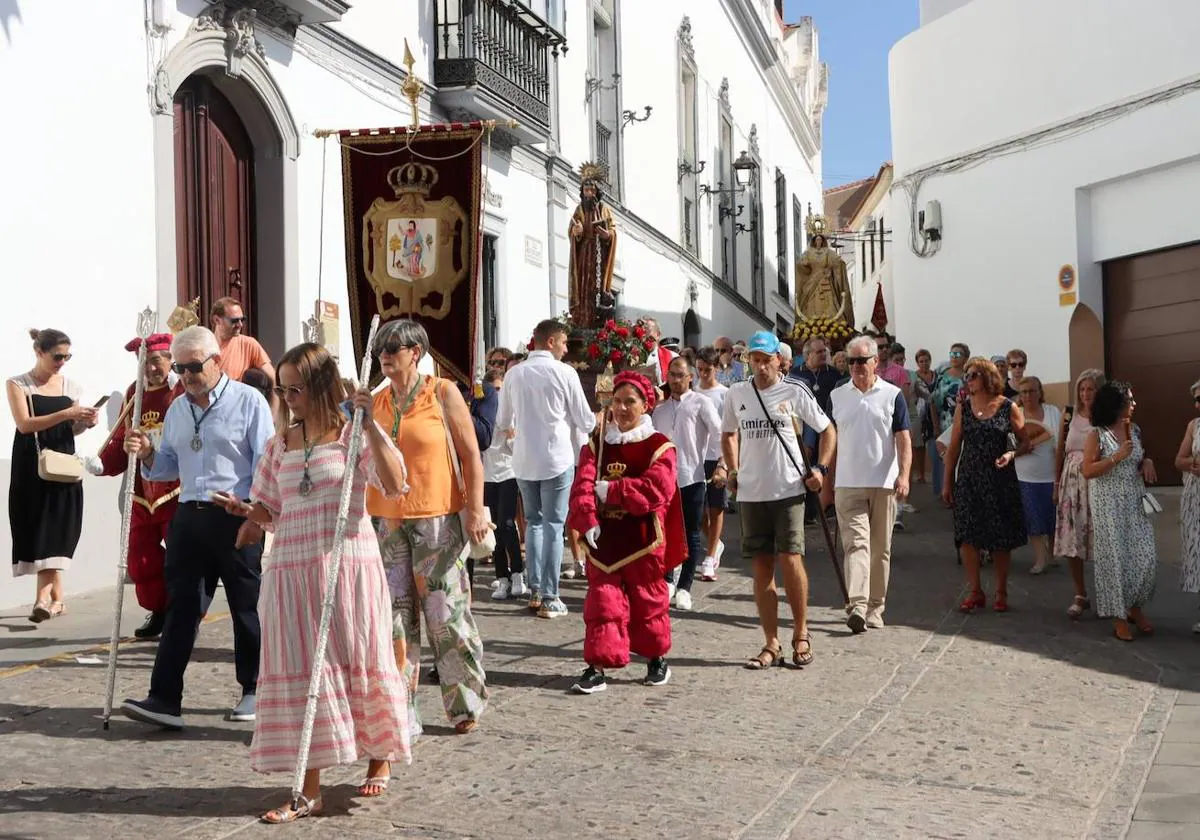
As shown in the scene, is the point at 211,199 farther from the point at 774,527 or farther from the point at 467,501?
the point at 467,501

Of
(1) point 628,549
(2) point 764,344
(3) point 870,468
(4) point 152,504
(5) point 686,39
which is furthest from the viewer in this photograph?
(5) point 686,39

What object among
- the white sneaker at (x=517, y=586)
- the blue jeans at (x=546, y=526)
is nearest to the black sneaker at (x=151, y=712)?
the blue jeans at (x=546, y=526)

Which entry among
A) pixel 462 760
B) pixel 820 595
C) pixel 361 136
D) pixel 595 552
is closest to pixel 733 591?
pixel 820 595

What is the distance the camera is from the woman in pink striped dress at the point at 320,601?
4766 millimetres

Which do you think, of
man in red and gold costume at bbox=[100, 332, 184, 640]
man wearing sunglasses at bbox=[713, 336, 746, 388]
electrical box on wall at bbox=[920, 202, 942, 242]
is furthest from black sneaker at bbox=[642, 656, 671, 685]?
electrical box on wall at bbox=[920, 202, 942, 242]

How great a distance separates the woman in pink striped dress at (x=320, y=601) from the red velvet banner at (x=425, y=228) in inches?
136

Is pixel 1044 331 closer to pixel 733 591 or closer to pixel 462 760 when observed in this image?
pixel 733 591

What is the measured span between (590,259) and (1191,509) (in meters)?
7.10

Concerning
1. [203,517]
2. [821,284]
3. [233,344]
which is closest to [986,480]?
[233,344]

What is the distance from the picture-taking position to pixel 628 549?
7035 mm

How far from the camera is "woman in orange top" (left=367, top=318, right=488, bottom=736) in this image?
5777 millimetres

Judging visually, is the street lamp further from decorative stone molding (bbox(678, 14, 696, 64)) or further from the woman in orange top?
the woman in orange top

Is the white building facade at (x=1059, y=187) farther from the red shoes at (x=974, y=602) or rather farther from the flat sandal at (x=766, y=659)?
the flat sandal at (x=766, y=659)

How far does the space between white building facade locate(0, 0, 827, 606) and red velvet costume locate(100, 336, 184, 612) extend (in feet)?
7.17
